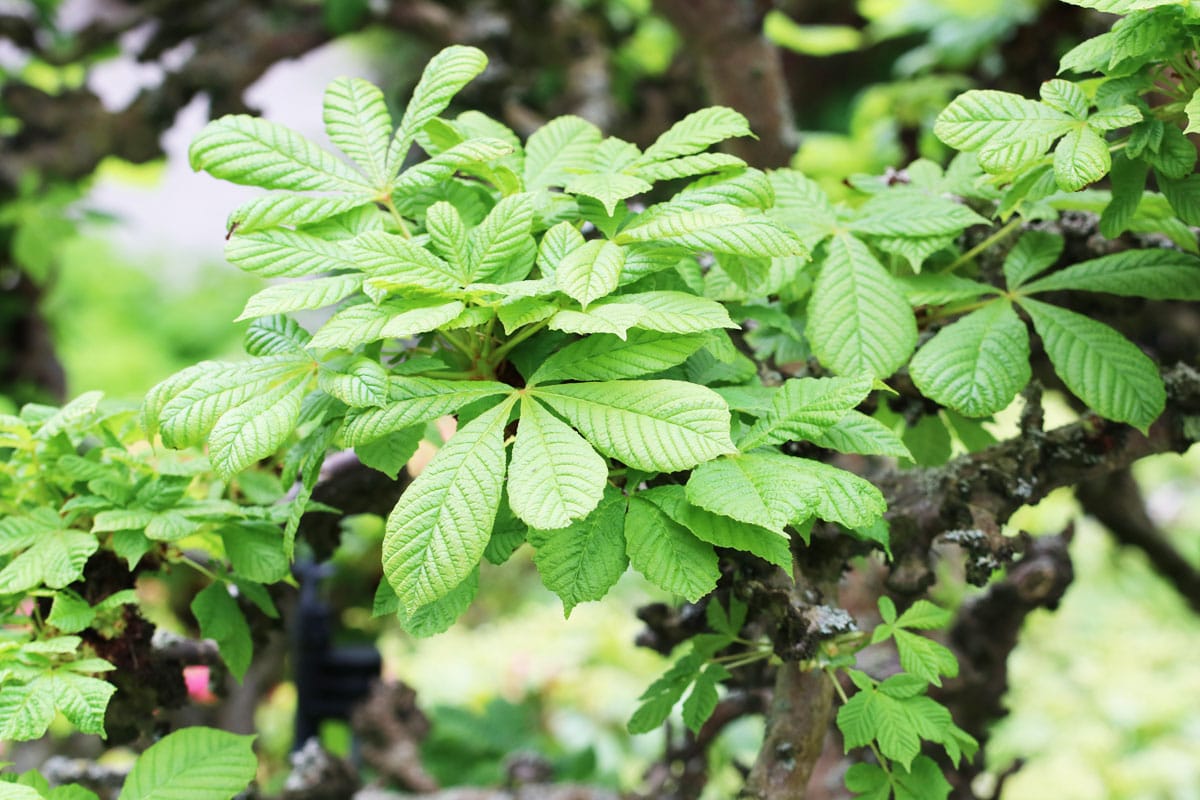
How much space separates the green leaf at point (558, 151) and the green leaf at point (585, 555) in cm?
25

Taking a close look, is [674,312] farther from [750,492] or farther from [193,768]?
[193,768]

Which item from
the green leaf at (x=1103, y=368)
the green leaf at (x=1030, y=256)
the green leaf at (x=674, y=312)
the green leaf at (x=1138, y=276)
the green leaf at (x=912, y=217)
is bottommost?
the green leaf at (x=1103, y=368)

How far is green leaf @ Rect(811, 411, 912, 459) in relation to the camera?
62 cm

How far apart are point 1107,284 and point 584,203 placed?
0.40 m

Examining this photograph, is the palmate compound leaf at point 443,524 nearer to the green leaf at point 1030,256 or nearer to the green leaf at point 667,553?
the green leaf at point 667,553

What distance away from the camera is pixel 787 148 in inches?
60.1

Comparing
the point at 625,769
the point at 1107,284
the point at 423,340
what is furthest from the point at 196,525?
the point at 625,769

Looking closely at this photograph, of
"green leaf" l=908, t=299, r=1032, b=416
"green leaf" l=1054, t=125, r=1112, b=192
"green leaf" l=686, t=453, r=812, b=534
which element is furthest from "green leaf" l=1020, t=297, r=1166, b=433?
"green leaf" l=686, t=453, r=812, b=534

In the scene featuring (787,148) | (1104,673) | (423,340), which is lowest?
(1104,673)

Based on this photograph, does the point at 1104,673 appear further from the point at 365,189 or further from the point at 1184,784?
the point at 365,189

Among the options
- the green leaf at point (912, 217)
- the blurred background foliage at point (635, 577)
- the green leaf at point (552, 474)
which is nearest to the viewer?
the green leaf at point (552, 474)

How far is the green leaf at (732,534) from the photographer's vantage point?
0.57 meters

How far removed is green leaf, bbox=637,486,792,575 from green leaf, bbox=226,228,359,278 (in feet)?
0.81

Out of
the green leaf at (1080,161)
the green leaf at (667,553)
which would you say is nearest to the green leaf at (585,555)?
the green leaf at (667,553)
